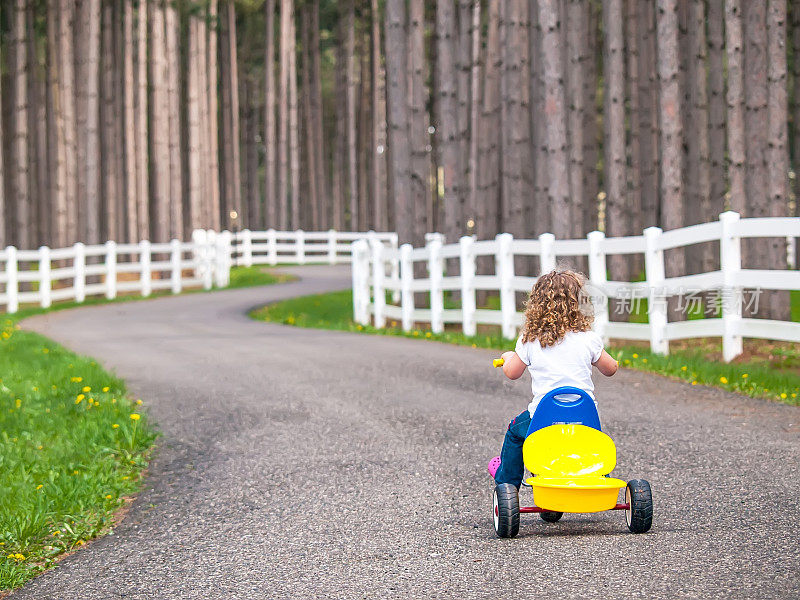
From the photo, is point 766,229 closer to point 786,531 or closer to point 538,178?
point 786,531

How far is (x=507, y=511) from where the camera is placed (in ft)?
16.8

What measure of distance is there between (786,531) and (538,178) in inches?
537

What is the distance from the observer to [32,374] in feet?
38.4

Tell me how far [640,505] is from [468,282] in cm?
1044

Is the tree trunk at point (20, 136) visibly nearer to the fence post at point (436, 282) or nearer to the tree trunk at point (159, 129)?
the tree trunk at point (159, 129)

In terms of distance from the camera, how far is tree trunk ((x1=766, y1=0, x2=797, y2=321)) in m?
14.0

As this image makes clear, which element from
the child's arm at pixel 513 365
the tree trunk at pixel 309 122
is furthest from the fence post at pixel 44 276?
the child's arm at pixel 513 365

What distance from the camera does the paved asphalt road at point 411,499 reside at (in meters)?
4.64

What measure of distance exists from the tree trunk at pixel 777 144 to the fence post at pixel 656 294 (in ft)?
8.80

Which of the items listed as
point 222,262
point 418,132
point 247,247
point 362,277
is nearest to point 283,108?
point 247,247

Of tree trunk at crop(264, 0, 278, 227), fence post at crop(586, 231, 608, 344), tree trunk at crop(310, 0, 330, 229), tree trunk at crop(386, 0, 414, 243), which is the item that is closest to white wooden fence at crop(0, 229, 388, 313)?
tree trunk at crop(386, 0, 414, 243)

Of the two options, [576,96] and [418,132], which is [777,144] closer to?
[576,96]

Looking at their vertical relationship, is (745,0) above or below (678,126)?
above

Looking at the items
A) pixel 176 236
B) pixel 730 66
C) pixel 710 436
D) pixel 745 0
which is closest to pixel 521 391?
pixel 710 436
